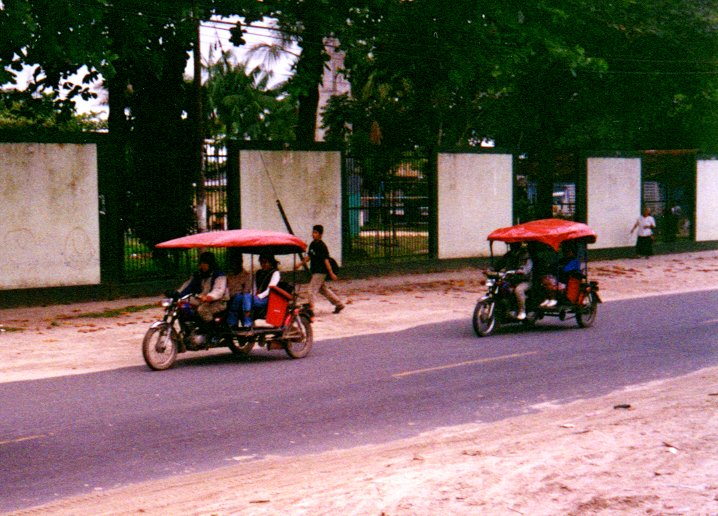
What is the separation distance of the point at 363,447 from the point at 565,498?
8.36ft

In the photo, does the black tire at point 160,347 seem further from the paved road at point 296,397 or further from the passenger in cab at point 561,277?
the passenger in cab at point 561,277

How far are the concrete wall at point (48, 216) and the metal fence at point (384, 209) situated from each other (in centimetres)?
746

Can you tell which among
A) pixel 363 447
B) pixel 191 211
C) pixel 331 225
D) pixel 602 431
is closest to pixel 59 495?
pixel 363 447

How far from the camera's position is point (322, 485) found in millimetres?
7582

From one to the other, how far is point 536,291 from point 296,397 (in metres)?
7.09

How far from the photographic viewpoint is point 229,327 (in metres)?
13.9

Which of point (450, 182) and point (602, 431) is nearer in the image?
point (602, 431)

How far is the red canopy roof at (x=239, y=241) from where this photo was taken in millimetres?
13484

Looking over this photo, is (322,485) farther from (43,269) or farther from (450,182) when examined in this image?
(450,182)

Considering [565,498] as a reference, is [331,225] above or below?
above

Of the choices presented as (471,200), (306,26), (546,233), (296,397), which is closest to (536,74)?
(471,200)

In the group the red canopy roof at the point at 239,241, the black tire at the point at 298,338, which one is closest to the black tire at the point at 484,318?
the black tire at the point at 298,338

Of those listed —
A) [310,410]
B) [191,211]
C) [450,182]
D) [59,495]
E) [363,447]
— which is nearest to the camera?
[59,495]

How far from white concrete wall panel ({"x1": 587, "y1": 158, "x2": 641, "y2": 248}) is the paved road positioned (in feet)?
56.1
